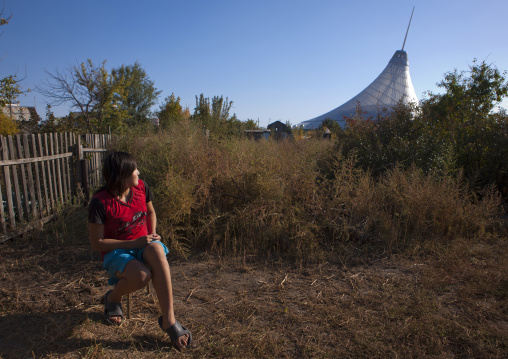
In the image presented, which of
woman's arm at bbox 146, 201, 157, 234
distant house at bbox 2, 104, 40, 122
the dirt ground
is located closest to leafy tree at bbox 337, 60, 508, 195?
the dirt ground

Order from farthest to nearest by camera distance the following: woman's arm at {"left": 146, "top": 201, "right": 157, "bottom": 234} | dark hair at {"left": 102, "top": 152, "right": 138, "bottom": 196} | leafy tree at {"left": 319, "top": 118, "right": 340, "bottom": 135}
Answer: leafy tree at {"left": 319, "top": 118, "right": 340, "bottom": 135}, woman's arm at {"left": 146, "top": 201, "right": 157, "bottom": 234}, dark hair at {"left": 102, "top": 152, "right": 138, "bottom": 196}

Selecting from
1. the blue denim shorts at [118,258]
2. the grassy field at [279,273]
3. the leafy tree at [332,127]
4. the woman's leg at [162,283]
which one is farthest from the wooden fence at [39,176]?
the leafy tree at [332,127]

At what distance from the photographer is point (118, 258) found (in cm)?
229

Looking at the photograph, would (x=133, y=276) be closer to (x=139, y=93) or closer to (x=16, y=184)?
(x=16, y=184)

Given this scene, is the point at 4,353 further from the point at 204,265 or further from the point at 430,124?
the point at 430,124

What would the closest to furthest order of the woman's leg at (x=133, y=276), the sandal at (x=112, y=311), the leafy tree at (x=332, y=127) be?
the woman's leg at (x=133, y=276), the sandal at (x=112, y=311), the leafy tree at (x=332, y=127)

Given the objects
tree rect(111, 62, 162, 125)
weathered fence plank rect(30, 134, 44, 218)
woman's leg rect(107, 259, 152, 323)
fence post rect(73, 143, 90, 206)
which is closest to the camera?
woman's leg rect(107, 259, 152, 323)

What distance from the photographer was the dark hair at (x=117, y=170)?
92.4 inches

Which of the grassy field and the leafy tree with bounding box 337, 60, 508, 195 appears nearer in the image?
the grassy field

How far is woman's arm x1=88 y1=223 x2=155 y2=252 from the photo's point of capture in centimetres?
229

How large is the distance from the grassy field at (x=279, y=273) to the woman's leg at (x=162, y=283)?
0.62 ft

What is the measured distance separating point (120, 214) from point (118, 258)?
0.33 metres

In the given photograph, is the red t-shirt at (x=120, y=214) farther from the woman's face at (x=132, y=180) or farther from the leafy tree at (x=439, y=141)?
the leafy tree at (x=439, y=141)

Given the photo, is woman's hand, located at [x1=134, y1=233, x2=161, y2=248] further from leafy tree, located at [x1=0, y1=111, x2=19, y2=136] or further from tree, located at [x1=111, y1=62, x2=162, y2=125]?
tree, located at [x1=111, y1=62, x2=162, y2=125]
